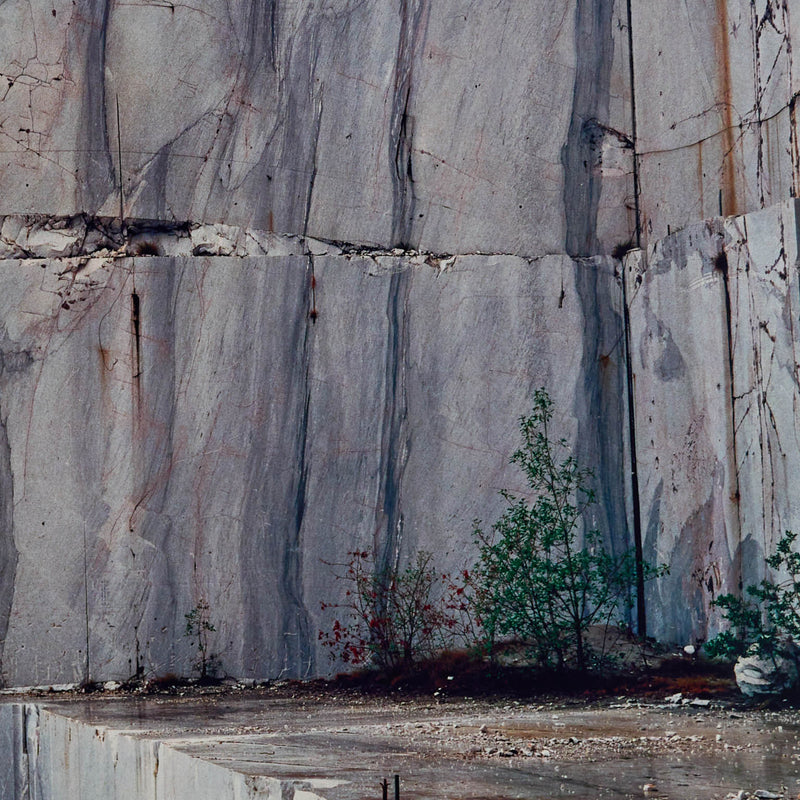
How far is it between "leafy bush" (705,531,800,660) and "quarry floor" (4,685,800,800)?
8.1 inches

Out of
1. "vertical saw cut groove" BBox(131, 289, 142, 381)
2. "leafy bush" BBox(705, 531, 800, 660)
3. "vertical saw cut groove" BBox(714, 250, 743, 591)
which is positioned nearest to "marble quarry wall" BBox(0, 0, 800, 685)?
"vertical saw cut groove" BBox(131, 289, 142, 381)

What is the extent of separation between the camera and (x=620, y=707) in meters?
3.83

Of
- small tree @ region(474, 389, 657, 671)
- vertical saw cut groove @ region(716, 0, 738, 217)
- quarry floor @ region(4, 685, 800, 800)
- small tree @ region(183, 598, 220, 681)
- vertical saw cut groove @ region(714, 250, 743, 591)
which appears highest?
vertical saw cut groove @ region(716, 0, 738, 217)

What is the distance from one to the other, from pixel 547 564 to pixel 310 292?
1.34 m

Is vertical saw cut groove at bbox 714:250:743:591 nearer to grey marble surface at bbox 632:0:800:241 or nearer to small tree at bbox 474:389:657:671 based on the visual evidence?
grey marble surface at bbox 632:0:800:241

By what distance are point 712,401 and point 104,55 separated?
2.59 m

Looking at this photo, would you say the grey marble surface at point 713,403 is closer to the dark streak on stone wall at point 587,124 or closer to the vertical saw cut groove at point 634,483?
the vertical saw cut groove at point 634,483

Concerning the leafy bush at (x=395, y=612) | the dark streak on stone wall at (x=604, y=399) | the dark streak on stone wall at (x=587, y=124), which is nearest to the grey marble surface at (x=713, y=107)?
the dark streak on stone wall at (x=587, y=124)

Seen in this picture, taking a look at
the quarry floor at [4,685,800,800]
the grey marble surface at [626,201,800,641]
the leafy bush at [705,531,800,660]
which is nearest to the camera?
the quarry floor at [4,685,800,800]

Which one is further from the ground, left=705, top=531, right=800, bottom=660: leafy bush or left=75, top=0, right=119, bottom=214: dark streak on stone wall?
left=75, top=0, right=119, bottom=214: dark streak on stone wall

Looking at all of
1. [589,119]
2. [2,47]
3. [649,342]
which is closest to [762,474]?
[649,342]

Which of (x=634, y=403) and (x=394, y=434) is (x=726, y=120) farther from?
(x=394, y=434)

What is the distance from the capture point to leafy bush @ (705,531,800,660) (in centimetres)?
383

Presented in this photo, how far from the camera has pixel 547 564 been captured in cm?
432
